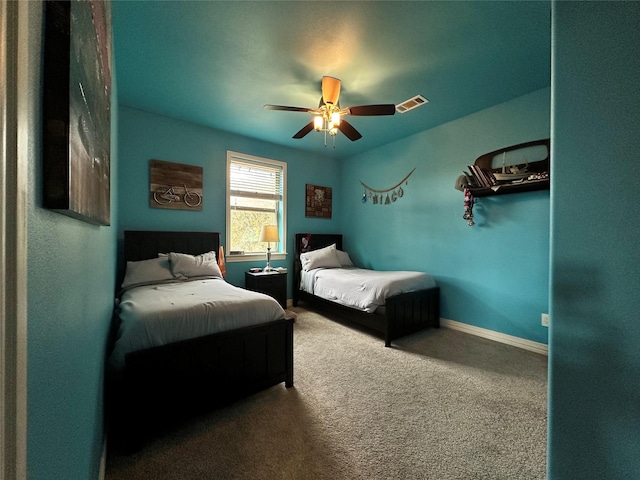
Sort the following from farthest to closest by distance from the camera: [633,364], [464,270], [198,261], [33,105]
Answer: [464,270] < [198,261] < [633,364] < [33,105]

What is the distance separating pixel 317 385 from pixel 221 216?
268cm

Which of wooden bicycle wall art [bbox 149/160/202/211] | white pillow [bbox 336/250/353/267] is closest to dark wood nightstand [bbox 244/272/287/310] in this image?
white pillow [bbox 336/250/353/267]

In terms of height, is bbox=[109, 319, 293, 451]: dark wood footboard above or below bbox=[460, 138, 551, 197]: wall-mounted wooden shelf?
below

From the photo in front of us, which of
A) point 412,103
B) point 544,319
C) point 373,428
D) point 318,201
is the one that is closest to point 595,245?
point 373,428

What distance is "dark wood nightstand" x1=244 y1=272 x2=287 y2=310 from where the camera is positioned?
3.60 meters

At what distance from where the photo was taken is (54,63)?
1.56ft

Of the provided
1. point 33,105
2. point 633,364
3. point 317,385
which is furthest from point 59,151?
point 317,385

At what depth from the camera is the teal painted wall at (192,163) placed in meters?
3.10

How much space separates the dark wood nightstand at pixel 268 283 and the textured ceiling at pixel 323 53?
2110mm

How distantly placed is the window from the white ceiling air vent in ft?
6.81

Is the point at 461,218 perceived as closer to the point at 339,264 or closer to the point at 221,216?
the point at 339,264

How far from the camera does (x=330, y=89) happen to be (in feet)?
7.94

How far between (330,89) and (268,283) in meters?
2.52

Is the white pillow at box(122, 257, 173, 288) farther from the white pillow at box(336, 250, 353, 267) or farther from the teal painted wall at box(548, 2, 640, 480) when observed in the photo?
the teal painted wall at box(548, 2, 640, 480)
